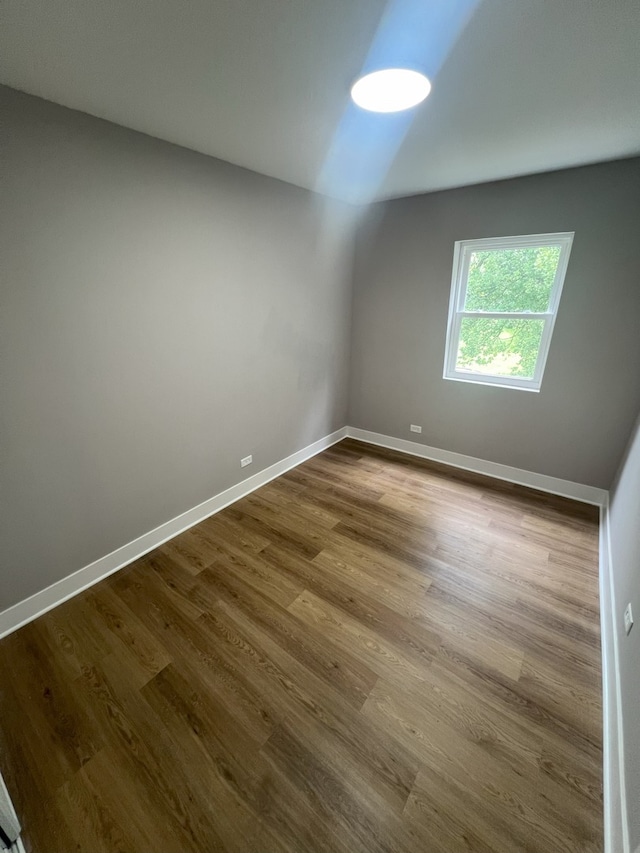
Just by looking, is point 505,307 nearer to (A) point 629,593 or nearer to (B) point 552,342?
(B) point 552,342

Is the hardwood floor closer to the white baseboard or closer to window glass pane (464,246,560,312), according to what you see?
the white baseboard

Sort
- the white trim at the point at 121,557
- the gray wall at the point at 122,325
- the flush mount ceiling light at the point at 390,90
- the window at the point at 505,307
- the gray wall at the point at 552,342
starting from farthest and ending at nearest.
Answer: the window at the point at 505,307
the gray wall at the point at 552,342
the white trim at the point at 121,557
the gray wall at the point at 122,325
the flush mount ceiling light at the point at 390,90

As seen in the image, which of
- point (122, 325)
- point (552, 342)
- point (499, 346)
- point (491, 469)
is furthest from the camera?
point (491, 469)

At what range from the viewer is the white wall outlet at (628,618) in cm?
138

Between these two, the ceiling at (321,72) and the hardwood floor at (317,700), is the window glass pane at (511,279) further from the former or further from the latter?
the hardwood floor at (317,700)

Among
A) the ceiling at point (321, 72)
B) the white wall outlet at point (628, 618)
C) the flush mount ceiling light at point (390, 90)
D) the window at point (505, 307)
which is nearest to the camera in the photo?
the ceiling at point (321, 72)

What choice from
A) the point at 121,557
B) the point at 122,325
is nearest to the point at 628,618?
the point at 121,557

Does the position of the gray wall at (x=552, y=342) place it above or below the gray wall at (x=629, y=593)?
above

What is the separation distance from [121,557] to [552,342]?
3.55 metres

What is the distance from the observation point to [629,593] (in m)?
1.48

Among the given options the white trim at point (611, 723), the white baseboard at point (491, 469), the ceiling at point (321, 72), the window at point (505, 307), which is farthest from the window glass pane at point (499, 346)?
the white trim at point (611, 723)

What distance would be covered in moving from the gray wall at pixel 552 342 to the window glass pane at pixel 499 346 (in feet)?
0.54

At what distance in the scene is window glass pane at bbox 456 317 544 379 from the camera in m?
2.83

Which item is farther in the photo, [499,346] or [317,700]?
[499,346]
